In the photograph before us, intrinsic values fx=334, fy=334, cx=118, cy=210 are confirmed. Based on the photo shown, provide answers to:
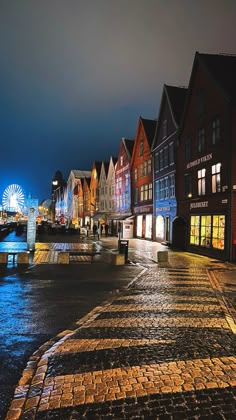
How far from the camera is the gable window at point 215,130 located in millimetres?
22027

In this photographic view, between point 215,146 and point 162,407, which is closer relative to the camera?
point 162,407

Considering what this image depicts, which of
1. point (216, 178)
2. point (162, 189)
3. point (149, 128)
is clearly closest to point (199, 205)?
point (216, 178)

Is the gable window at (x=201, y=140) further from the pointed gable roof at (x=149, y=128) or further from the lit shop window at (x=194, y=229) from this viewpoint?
the pointed gable roof at (x=149, y=128)

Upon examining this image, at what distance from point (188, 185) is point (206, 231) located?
5256 mm

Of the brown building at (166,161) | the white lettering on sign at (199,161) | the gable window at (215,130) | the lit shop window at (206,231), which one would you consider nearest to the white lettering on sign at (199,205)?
the lit shop window at (206,231)

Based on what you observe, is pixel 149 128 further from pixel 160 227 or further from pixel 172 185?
pixel 160 227

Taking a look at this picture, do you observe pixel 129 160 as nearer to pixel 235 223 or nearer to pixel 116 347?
pixel 235 223

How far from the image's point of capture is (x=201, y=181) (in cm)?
2469

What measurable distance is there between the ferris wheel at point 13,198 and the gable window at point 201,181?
327 ft

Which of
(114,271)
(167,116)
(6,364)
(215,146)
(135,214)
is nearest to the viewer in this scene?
(6,364)

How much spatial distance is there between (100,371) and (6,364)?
1664mm

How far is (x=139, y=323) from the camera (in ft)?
25.3

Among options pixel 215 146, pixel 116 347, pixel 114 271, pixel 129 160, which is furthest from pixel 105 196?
pixel 116 347

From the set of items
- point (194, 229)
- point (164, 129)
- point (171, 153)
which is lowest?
point (194, 229)
